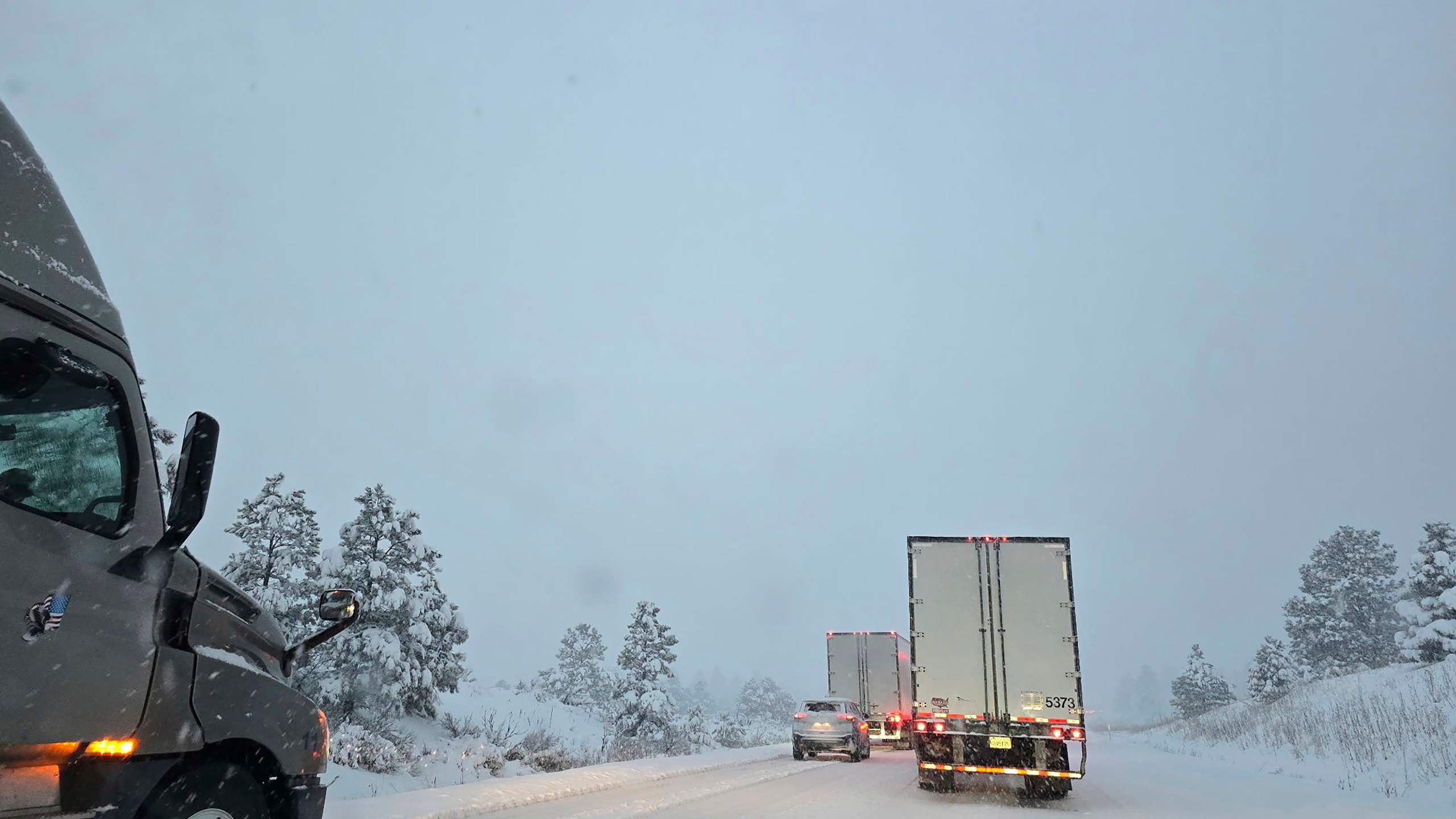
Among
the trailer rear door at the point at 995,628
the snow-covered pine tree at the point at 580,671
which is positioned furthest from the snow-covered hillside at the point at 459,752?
the snow-covered pine tree at the point at 580,671

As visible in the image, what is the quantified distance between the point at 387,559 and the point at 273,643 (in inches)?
723

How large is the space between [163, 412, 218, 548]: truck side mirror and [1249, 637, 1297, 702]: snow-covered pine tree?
66.9 meters

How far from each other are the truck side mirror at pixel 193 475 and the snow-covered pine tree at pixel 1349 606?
2501 inches

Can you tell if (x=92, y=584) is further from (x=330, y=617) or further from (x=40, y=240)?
(x=330, y=617)

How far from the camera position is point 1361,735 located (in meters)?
19.6

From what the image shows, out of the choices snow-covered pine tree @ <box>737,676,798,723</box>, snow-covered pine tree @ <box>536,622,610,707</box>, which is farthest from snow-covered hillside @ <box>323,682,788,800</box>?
snow-covered pine tree @ <box>737,676,798,723</box>

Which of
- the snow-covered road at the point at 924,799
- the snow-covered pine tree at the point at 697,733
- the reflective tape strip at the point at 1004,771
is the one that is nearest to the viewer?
the snow-covered road at the point at 924,799

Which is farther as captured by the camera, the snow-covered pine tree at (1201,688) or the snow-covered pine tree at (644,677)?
the snow-covered pine tree at (1201,688)

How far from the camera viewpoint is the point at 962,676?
49.2 feet

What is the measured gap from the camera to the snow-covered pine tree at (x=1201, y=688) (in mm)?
73812

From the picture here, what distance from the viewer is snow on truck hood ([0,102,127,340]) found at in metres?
3.53

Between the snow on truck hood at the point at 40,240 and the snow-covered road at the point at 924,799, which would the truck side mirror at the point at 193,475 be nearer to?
the snow on truck hood at the point at 40,240

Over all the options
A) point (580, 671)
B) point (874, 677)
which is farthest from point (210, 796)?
point (580, 671)

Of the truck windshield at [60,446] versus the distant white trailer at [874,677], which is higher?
Answer: the truck windshield at [60,446]
